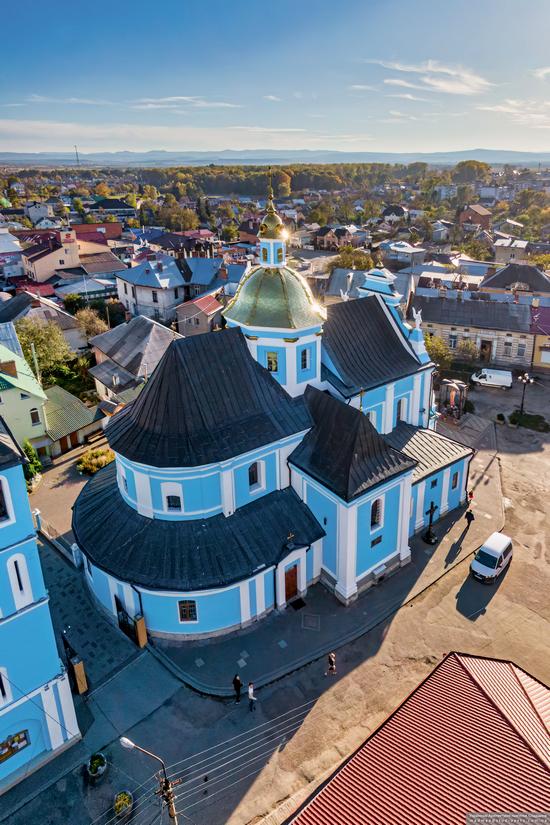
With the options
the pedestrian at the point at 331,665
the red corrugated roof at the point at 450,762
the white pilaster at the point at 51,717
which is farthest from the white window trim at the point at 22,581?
the pedestrian at the point at 331,665

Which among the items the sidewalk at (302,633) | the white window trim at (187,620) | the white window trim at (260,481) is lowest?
the sidewalk at (302,633)

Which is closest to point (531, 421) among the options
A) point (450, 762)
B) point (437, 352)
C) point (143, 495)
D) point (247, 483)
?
point (437, 352)

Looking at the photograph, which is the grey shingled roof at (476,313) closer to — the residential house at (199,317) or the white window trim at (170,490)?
the residential house at (199,317)

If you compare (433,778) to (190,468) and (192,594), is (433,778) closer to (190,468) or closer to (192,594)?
(192,594)

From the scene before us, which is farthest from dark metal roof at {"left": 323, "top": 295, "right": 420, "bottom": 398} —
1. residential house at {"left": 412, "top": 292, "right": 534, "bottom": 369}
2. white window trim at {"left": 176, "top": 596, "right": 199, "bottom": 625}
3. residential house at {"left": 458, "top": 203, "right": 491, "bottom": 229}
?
residential house at {"left": 458, "top": 203, "right": 491, "bottom": 229}

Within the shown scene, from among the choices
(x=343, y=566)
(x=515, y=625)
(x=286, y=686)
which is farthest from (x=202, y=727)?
(x=515, y=625)

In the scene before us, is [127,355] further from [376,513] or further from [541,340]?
[541,340]

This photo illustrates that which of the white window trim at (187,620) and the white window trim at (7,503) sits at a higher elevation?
the white window trim at (7,503)
